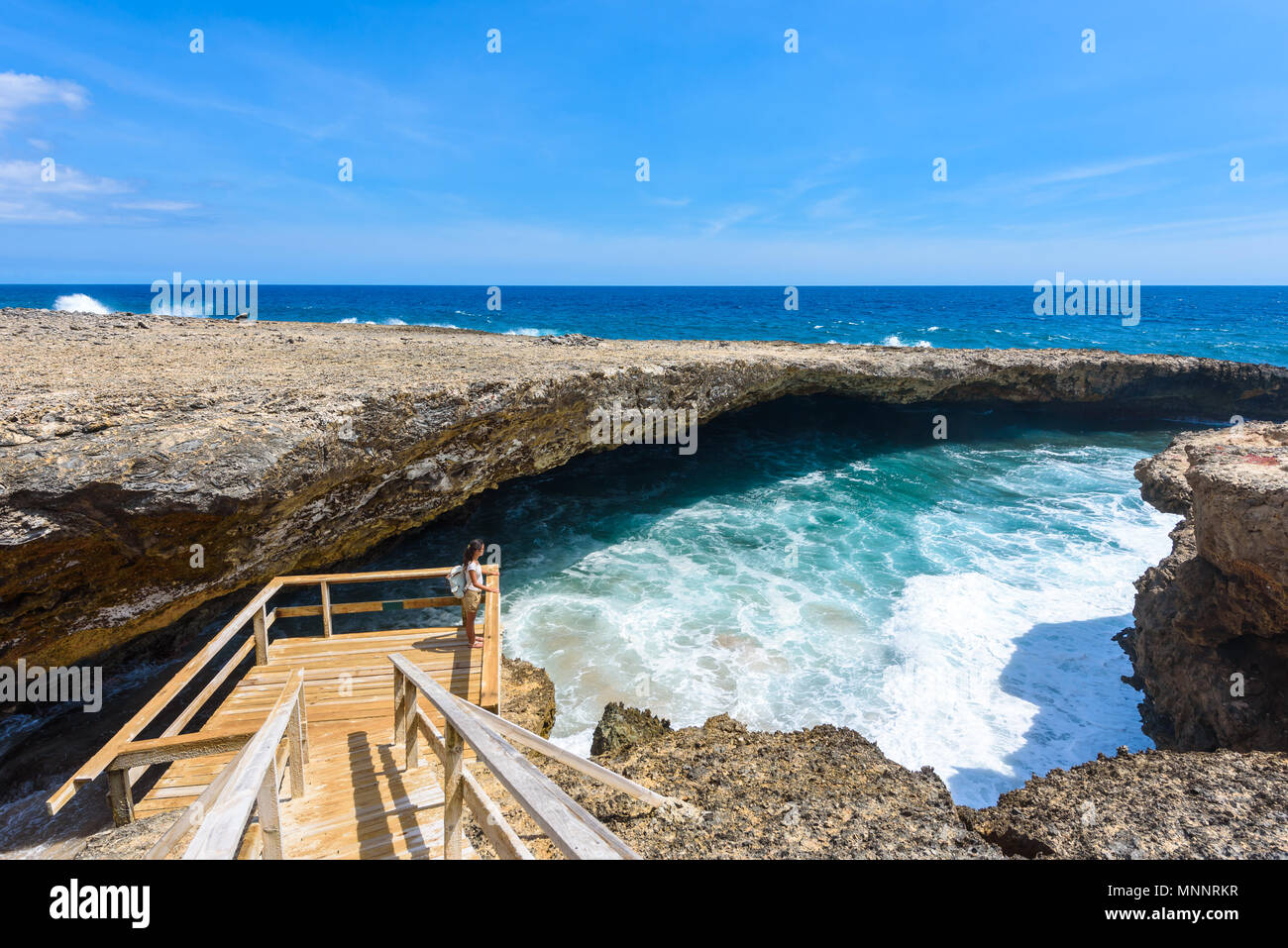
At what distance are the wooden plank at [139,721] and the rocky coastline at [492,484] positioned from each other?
874 mm

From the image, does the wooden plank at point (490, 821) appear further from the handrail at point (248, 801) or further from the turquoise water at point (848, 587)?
the turquoise water at point (848, 587)

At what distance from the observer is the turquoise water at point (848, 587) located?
29.8 ft

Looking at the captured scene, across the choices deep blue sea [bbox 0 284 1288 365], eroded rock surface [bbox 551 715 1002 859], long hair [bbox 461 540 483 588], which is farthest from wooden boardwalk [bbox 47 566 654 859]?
deep blue sea [bbox 0 284 1288 365]

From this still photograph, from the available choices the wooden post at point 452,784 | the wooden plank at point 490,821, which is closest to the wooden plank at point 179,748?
the wooden plank at point 490,821

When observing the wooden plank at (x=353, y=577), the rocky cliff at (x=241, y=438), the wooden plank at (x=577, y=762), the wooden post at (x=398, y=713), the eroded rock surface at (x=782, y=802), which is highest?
the rocky cliff at (x=241, y=438)

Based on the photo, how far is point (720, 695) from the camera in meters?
9.49

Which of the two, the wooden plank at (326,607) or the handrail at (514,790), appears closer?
the handrail at (514,790)

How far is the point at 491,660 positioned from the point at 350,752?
1864mm

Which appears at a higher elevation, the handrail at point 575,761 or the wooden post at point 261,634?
the handrail at point 575,761
